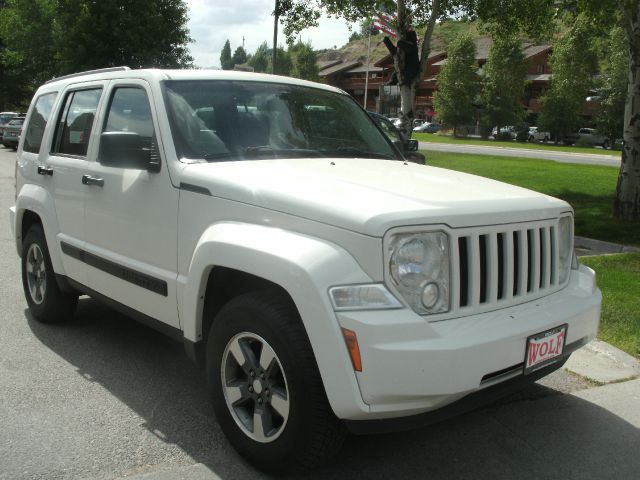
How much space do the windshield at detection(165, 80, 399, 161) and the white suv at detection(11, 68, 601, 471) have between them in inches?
0.5

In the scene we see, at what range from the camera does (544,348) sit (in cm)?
312

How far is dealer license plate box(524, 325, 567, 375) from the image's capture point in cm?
304

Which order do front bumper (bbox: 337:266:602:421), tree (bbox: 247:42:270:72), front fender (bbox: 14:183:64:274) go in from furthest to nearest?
tree (bbox: 247:42:270:72)
front fender (bbox: 14:183:64:274)
front bumper (bbox: 337:266:602:421)

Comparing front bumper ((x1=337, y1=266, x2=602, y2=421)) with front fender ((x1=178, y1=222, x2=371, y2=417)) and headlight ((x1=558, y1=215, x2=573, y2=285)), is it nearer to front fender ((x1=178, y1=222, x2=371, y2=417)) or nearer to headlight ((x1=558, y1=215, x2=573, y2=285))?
front fender ((x1=178, y1=222, x2=371, y2=417))

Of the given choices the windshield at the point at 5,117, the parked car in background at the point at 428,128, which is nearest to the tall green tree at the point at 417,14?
the windshield at the point at 5,117

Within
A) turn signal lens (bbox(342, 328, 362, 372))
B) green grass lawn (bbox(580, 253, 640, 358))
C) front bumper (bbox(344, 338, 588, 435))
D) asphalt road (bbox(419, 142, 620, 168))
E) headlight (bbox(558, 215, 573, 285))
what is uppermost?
headlight (bbox(558, 215, 573, 285))

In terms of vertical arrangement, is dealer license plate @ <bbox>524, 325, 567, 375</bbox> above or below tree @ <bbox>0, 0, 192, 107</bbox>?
below

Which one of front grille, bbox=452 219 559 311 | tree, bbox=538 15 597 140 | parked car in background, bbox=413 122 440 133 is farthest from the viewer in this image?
parked car in background, bbox=413 122 440 133

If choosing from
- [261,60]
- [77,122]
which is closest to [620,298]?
[77,122]

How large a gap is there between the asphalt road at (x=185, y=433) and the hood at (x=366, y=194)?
4.02 ft

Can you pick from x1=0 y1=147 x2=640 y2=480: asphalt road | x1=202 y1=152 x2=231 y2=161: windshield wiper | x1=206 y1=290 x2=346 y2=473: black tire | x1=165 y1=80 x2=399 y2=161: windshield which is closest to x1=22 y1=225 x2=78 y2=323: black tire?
x1=0 y1=147 x2=640 y2=480: asphalt road

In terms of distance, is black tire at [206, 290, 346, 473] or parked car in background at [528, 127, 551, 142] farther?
parked car in background at [528, 127, 551, 142]

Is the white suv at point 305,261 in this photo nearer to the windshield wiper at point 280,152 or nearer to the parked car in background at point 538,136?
the windshield wiper at point 280,152

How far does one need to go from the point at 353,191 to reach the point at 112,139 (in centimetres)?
141
